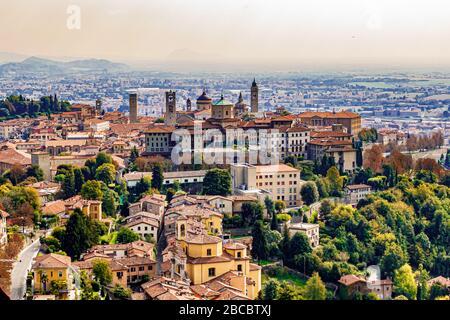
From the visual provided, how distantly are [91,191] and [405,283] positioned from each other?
326 centimetres

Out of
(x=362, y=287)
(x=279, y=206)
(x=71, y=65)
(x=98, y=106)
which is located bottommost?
(x=362, y=287)

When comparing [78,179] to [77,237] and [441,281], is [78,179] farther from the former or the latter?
[441,281]

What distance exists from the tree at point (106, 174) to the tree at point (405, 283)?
3.59 metres

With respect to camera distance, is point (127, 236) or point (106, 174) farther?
point (106, 174)

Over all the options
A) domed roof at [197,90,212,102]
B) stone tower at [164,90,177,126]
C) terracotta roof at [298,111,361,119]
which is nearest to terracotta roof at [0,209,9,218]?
stone tower at [164,90,177,126]

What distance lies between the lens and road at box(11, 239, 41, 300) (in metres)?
5.01

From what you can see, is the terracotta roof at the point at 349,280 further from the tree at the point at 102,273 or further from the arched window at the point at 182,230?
the tree at the point at 102,273

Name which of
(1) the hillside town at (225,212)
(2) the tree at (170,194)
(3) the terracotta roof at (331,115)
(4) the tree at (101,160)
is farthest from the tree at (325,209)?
(3) the terracotta roof at (331,115)

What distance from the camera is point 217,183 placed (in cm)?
870

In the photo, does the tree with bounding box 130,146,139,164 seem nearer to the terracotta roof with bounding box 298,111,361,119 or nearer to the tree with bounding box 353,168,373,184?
the tree with bounding box 353,168,373,184

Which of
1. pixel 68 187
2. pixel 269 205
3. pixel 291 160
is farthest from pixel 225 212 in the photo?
pixel 291 160

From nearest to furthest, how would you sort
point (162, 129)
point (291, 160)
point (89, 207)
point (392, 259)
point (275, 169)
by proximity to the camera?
point (392, 259) < point (89, 207) < point (275, 169) < point (291, 160) < point (162, 129)

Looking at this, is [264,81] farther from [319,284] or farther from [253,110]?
[319,284]

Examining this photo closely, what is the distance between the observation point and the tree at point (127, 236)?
7.07 meters
